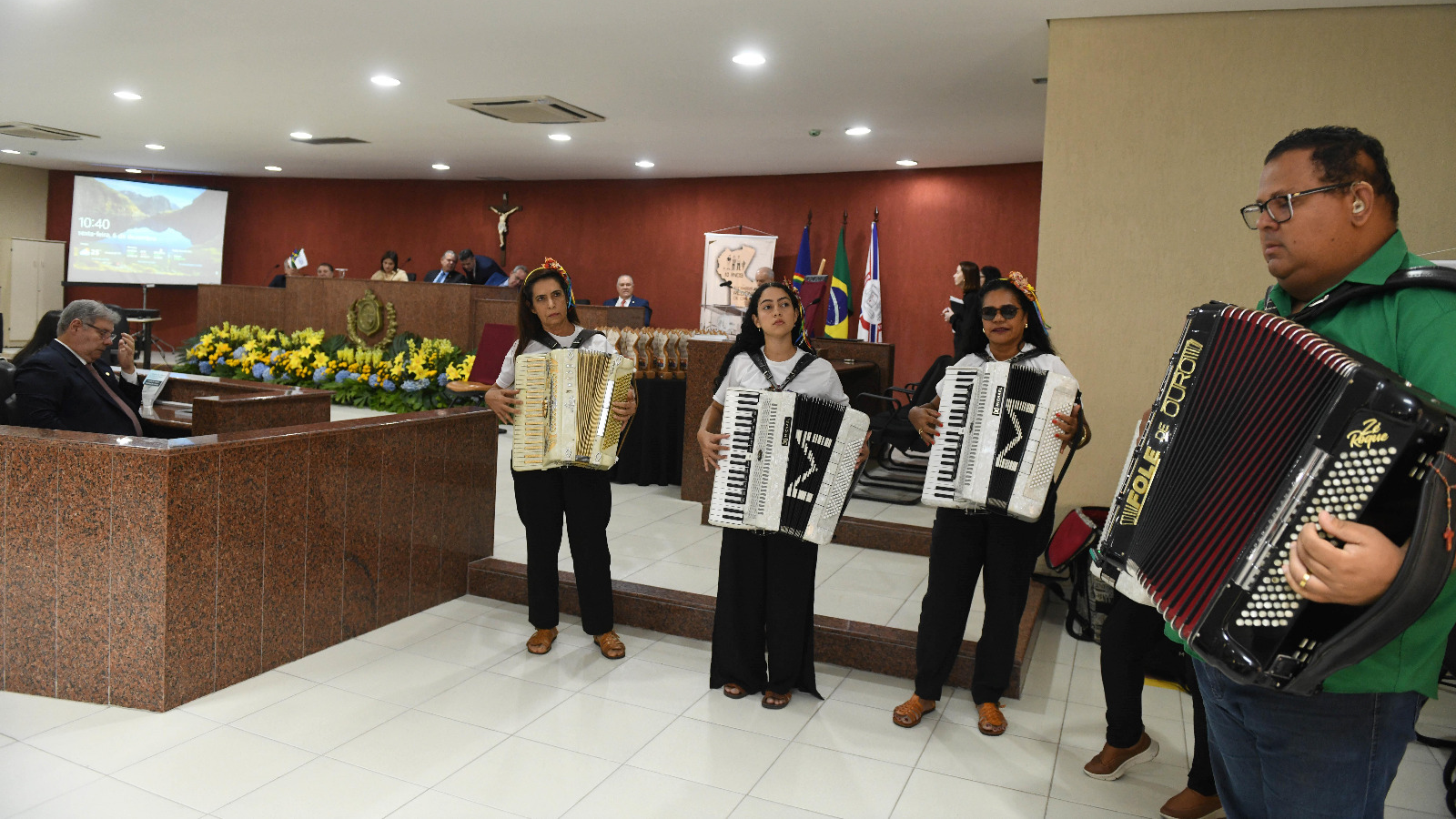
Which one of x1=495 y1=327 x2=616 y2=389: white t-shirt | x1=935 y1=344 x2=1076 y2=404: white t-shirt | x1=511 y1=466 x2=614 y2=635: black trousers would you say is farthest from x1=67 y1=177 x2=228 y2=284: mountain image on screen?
x1=935 y1=344 x2=1076 y2=404: white t-shirt

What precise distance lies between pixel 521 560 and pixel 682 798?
7.71ft

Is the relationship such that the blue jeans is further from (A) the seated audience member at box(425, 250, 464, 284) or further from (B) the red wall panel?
(A) the seated audience member at box(425, 250, 464, 284)

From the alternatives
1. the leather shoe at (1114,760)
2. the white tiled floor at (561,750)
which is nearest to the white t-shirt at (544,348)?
the white tiled floor at (561,750)

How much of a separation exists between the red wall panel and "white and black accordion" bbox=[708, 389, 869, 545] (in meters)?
7.83

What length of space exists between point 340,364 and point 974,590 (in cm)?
868

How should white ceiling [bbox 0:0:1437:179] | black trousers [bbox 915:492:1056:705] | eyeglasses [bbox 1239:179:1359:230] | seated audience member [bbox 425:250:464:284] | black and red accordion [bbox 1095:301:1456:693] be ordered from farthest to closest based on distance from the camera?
seated audience member [bbox 425:250:464:284]
white ceiling [bbox 0:0:1437:179]
black trousers [bbox 915:492:1056:705]
eyeglasses [bbox 1239:179:1359:230]
black and red accordion [bbox 1095:301:1456:693]

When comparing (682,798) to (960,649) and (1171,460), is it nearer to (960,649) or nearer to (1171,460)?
(960,649)

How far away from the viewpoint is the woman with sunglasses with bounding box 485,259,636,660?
3.58 meters

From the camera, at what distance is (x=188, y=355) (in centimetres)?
1094

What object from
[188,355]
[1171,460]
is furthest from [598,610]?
[188,355]

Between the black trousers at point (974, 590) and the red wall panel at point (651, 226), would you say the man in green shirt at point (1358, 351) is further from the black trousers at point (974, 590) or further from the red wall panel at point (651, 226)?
the red wall panel at point (651, 226)

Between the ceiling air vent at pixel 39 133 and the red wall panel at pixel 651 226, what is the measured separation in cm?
374

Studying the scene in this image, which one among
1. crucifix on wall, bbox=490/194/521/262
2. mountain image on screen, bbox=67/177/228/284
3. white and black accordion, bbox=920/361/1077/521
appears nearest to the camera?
white and black accordion, bbox=920/361/1077/521

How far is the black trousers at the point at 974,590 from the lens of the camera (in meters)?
3.07
